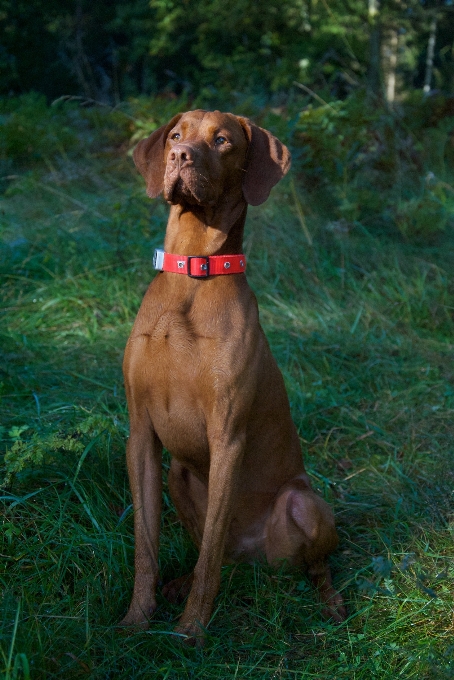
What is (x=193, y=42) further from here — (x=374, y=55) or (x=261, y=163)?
(x=261, y=163)

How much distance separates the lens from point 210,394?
2459mm

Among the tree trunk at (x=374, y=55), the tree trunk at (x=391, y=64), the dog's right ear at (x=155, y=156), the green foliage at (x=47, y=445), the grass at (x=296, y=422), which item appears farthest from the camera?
the tree trunk at (x=391, y=64)

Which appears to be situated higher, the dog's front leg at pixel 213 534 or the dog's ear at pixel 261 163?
the dog's ear at pixel 261 163

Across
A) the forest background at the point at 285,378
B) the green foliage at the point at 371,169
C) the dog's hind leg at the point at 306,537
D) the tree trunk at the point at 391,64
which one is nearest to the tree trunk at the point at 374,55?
the forest background at the point at 285,378

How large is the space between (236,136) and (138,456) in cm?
122

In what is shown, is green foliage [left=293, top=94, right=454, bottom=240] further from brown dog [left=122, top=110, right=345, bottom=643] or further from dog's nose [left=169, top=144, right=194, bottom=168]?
dog's nose [left=169, top=144, right=194, bottom=168]

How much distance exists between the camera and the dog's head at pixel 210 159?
247 cm

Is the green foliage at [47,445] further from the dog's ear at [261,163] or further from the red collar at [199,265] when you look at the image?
the dog's ear at [261,163]

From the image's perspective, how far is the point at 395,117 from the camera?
716 centimetres

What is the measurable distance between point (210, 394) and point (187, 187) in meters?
0.70

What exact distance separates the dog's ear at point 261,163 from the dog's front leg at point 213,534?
3.04ft

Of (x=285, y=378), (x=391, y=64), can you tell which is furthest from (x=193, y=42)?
(x=285, y=378)

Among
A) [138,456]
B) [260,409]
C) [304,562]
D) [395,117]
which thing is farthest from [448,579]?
[395,117]

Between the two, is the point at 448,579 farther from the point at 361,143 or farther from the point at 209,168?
the point at 361,143
